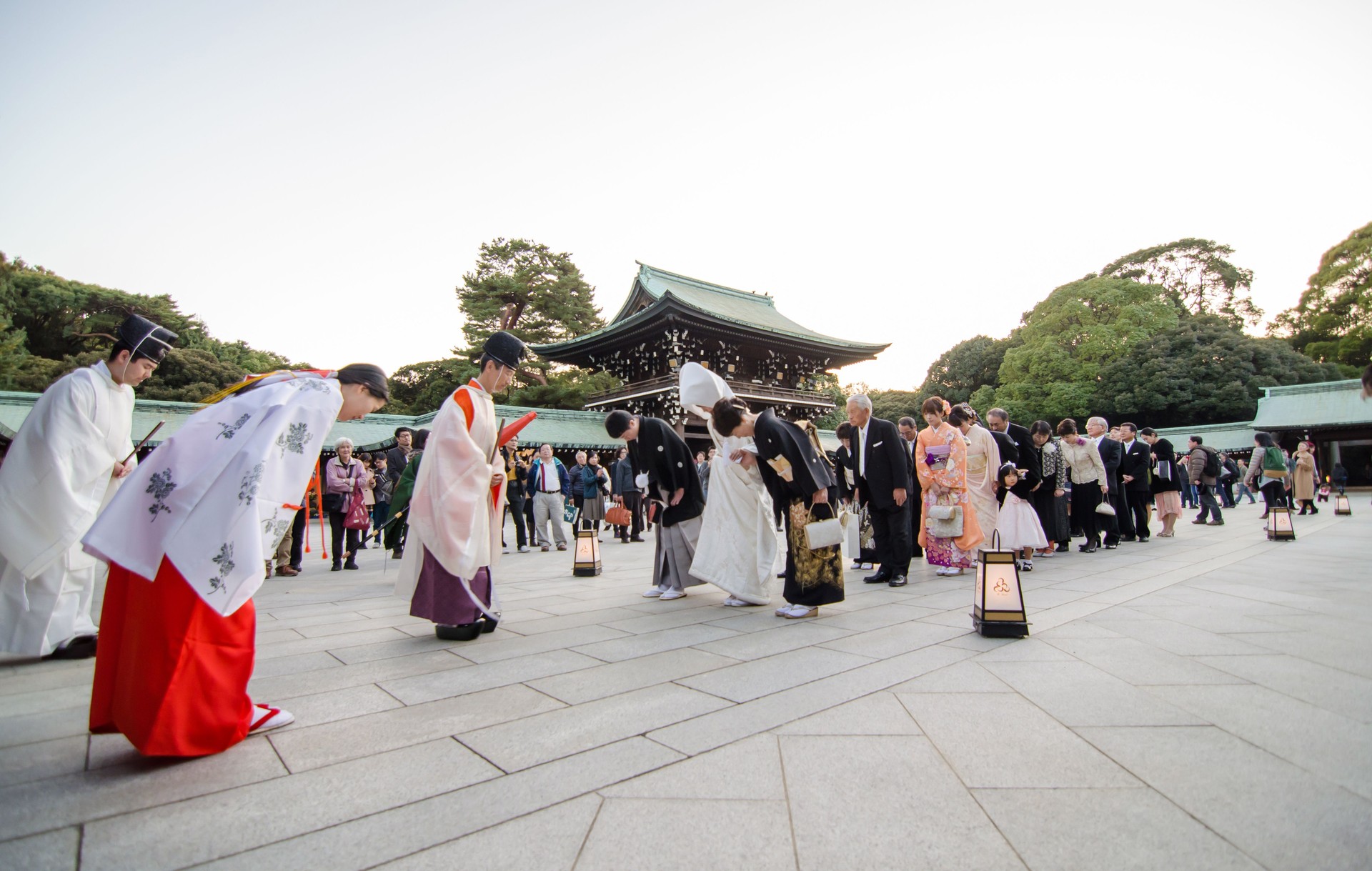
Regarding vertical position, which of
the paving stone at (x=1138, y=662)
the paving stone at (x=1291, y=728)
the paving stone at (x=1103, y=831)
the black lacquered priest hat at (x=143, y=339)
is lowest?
the paving stone at (x=1138, y=662)

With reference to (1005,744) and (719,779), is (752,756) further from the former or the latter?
(1005,744)

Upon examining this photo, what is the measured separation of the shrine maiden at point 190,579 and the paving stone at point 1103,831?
2336 mm

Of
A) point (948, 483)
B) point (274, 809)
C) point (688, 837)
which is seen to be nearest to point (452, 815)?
point (274, 809)

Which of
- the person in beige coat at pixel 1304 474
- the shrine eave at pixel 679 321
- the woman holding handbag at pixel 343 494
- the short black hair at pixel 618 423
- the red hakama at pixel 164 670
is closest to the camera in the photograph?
the red hakama at pixel 164 670

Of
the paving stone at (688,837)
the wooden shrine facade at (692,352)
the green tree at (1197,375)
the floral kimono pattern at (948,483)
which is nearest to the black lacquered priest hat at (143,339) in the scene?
the paving stone at (688,837)

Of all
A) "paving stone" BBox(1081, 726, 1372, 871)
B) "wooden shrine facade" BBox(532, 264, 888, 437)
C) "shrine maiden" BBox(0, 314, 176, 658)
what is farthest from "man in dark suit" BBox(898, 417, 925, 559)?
"wooden shrine facade" BBox(532, 264, 888, 437)

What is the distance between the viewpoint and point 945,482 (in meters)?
6.02

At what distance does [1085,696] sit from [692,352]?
19.8 meters

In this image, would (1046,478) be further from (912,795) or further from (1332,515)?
(1332,515)

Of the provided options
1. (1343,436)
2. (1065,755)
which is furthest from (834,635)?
(1343,436)

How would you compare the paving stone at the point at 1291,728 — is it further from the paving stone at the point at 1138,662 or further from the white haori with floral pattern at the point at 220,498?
the white haori with floral pattern at the point at 220,498

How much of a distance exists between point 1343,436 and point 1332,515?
16165mm

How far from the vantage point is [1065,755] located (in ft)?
6.65

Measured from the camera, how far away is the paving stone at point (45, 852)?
5.02ft
